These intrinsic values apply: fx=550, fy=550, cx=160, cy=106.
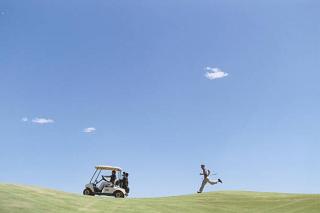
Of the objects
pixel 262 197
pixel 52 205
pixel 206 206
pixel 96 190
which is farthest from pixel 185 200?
pixel 52 205

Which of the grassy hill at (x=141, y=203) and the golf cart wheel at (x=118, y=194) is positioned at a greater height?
the golf cart wheel at (x=118, y=194)

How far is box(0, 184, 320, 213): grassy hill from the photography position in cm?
2553

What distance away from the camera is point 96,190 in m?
40.9

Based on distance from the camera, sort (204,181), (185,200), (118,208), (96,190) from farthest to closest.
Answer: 1. (204,181)
2. (96,190)
3. (185,200)
4. (118,208)

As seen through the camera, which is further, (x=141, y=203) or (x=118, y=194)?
(x=118, y=194)

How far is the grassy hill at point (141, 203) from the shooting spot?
83.8ft

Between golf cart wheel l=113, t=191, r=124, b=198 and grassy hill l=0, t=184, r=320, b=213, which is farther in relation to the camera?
golf cart wheel l=113, t=191, r=124, b=198

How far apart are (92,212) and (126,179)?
602 inches

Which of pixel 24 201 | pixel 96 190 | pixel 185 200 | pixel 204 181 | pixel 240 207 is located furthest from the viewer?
pixel 204 181

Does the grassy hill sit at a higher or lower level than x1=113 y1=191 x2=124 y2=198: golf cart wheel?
lower

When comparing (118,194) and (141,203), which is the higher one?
(118,194)

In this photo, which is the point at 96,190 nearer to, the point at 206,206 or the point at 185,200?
the point at 185,200

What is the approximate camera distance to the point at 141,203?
105 ft

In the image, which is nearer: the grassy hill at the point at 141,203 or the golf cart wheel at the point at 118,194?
the grassy hill at the point at 141,203
